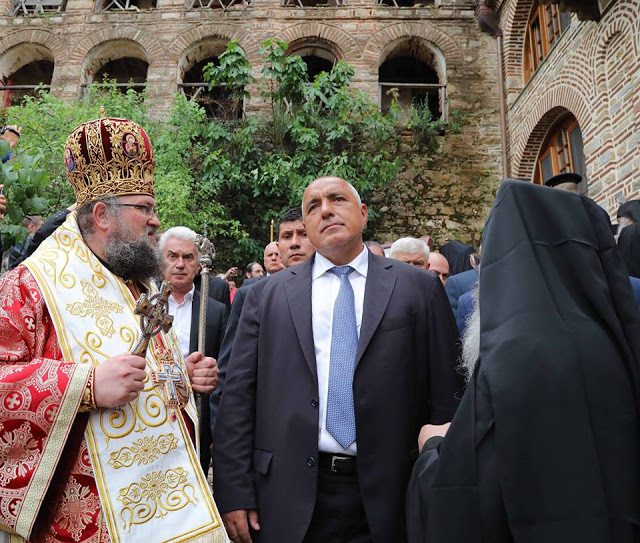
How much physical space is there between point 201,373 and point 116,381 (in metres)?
0.66

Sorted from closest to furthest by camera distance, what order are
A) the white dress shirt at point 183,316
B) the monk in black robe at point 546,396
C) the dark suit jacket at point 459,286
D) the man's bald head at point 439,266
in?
the monk in black robe at point 546,396, the white dress shirt at point 183,316, the dark suit jacket at point 459,286, the man's bald head at point 439,266

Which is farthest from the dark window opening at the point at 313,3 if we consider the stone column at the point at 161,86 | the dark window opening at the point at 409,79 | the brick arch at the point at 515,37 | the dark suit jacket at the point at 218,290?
the dark suit jacket at the point at 218,290

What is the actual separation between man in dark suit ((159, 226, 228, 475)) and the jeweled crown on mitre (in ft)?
4.64

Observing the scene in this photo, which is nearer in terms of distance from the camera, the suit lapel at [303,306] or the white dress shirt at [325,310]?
the white dress shirt at [325,310]

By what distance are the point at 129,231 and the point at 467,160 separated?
11119 millimetres

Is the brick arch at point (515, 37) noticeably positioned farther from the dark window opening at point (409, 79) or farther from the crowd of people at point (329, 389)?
the crowd of people at point (329, 389)

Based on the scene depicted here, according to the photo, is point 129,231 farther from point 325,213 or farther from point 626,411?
point 626,411

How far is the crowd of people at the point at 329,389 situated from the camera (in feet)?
4.32

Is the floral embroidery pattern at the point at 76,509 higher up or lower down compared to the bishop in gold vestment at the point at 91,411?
lower down

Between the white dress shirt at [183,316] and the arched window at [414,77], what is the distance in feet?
30.3

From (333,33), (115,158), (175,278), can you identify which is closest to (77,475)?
(115,158)

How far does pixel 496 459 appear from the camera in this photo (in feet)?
4.37

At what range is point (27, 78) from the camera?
15773 millimetres

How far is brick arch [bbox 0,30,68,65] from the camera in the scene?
45.5ft
